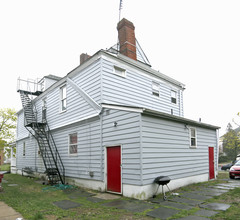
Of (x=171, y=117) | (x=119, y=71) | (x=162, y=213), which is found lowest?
(x=162, y=213)

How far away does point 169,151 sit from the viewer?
962 cm

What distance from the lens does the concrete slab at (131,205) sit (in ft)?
21.7

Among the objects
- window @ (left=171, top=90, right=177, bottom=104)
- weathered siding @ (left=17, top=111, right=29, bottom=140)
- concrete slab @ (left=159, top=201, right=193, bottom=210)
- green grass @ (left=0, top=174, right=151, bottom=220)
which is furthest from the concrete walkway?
weathered siding @ (left=17, top=111, right=29, bottom=140)

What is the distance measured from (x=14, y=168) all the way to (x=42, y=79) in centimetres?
1172

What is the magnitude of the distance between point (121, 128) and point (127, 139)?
577 mm

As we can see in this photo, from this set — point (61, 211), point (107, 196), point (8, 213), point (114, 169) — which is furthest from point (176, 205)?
point (8, 213)

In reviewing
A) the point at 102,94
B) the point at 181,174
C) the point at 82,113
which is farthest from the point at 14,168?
the point at 181,174

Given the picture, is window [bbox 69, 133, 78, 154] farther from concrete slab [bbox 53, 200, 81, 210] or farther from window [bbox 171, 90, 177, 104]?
window [bbox 171, 90, 177, 104]

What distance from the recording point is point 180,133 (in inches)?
421

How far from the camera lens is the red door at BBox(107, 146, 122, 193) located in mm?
8836

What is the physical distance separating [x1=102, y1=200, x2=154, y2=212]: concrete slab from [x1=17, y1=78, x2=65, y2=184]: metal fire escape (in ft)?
18.6

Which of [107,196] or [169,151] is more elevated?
[169,151]

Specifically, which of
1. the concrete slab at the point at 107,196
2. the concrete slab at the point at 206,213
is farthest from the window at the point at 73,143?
the concrete slab at the point at 206,213

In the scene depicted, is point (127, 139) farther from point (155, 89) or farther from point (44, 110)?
point (44, 110)
